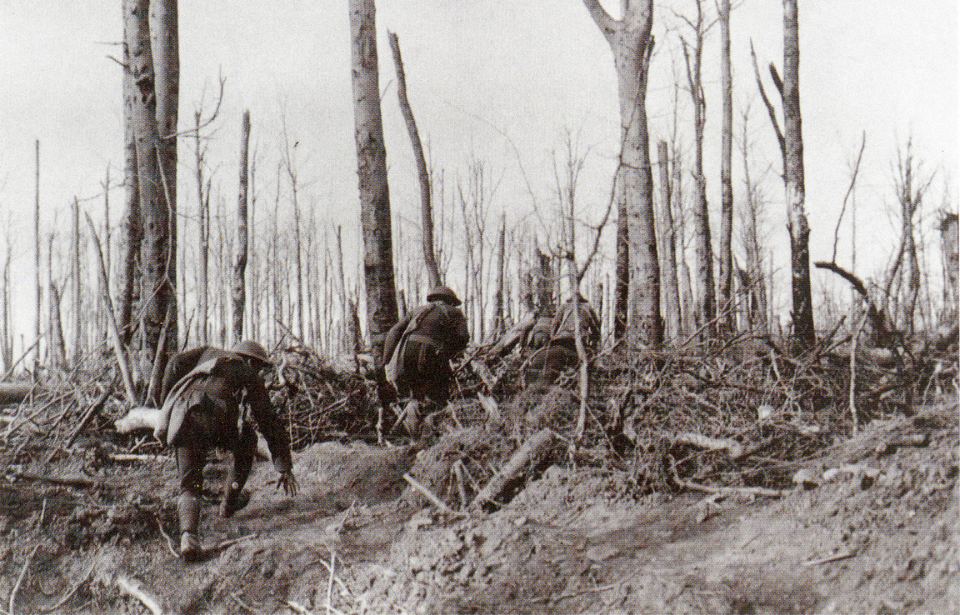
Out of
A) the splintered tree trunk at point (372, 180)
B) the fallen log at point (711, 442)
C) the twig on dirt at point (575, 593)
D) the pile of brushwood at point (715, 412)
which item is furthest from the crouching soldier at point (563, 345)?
the twig on dirt at point (575, 593)

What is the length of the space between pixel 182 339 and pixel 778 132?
7430 millimetres

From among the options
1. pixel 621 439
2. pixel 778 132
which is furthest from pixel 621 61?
pixel 621 439

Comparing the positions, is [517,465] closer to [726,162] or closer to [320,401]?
[320,401]

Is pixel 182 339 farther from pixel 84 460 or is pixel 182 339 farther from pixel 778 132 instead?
pixel 778 132

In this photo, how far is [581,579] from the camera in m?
3.35

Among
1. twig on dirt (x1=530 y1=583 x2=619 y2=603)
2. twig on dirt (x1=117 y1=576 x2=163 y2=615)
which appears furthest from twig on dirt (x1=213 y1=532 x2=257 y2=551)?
twig on dirt (x1=530 y1=583 x2=619 y2=603)

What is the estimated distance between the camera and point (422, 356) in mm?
6824

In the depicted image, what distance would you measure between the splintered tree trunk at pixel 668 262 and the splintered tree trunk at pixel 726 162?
4.47 feet

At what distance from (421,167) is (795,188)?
25.1 feet

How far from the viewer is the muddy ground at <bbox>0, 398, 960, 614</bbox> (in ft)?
9.88

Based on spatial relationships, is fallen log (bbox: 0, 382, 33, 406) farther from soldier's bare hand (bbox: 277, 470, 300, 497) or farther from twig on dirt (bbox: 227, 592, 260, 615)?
twig on dirt (bbox: 227, 592, 260, 615)

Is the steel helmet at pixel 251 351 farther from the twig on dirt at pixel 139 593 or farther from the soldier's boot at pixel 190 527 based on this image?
the twig on dirt at pixel 139 593

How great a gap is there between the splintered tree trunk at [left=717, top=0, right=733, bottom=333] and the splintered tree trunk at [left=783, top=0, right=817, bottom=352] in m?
4.82

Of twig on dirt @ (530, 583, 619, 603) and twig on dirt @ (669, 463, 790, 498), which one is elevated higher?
twig on dirt @ (669, 463, 790, 498)
